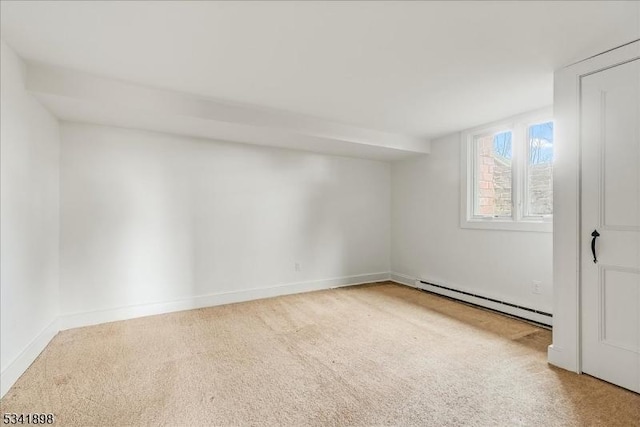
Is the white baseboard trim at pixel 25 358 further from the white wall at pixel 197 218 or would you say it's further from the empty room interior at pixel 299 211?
the white wall at pixel 197 218

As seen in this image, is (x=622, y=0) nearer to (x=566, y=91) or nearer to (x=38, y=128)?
(x=566, y=91)

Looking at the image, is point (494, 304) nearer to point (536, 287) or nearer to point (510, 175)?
point (536, 287)

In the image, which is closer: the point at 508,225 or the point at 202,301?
the point at 508,225

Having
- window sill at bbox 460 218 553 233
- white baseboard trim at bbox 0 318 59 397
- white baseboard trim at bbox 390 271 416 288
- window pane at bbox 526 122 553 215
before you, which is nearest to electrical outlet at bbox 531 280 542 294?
window sill at bbox 460 218 553 233

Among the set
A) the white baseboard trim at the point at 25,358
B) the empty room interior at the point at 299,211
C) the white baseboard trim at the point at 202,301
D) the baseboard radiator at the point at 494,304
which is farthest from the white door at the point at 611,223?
the white baseboard trim at the point at 25,358

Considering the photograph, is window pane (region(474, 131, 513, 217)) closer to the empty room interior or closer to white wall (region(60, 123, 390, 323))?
the empty room interior

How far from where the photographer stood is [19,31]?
180 centimetres

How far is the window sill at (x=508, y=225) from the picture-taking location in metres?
3.04

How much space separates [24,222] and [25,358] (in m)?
0.98

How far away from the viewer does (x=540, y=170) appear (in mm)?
3148

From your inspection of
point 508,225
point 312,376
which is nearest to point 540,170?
point 508,225

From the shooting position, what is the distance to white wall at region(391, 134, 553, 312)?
10.4ft

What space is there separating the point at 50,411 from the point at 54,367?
0.62 meters

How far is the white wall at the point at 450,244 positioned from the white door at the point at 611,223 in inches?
40.4
